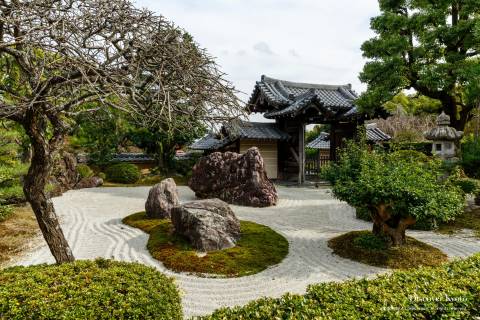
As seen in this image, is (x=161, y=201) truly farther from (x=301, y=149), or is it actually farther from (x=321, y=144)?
(x=321, y=144)

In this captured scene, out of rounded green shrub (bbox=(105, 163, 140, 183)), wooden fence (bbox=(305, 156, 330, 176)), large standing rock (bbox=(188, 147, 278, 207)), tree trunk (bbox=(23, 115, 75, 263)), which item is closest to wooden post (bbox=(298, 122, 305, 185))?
wooden fence (bbox=(305, 156, 330, 176))

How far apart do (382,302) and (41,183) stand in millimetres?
3560

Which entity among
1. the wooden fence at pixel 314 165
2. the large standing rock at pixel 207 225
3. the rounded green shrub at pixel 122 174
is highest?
the wooden fence at pixel 314 165

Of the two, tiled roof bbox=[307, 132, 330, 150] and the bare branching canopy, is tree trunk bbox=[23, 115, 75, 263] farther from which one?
tiled roof bbox=[307, 132, 330, 150]

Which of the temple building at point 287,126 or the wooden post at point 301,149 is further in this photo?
the wooden post at point 301,149

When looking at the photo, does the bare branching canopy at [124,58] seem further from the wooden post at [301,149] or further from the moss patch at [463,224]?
the wooden post at [301,149]

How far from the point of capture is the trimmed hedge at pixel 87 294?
104 inches

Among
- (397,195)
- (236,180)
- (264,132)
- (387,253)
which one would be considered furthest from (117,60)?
(264,132)

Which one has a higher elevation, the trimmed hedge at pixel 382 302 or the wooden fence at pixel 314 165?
the wooden fence at pixel 314 165

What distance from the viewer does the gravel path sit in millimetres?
4731

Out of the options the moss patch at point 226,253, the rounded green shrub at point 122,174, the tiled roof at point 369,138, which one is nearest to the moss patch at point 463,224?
the moss patch at point 226,253

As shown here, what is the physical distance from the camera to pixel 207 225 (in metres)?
6.48

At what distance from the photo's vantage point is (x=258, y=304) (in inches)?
107

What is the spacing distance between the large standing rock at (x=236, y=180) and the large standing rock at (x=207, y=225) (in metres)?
4.46
